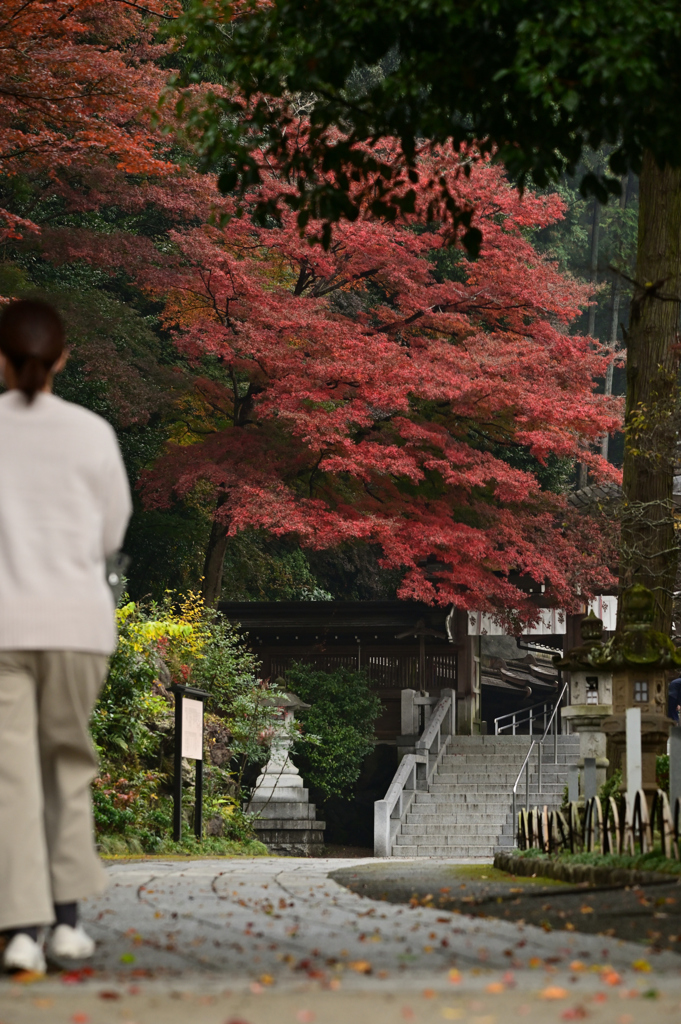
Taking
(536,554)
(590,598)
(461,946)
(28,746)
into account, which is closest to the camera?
(28,746)

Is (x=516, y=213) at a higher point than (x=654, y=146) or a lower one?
higher

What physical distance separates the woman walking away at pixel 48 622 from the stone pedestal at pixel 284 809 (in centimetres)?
1519

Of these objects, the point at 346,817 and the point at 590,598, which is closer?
the point at 590,598

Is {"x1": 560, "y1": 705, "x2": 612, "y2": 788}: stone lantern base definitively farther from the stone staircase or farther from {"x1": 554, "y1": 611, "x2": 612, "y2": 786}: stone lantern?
the stone staircase

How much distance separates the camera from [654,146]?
15.6 ft

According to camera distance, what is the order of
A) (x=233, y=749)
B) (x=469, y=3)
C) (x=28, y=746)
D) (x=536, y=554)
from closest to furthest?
(x=28, y=746) → (x=469, y=3) → (x=233, y=749) → (x=536, y=554)

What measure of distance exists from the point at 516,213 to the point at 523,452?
13.7 ft

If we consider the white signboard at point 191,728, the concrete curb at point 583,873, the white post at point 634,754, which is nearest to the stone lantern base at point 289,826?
the white signboard at point 191,728

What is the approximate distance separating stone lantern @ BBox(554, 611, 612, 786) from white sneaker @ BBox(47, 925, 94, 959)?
7.50 meters

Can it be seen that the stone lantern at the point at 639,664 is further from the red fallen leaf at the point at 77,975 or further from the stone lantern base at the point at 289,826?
the stone lantern base at the point at 289,826

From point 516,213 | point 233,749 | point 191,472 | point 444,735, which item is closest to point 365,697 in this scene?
point 444,735

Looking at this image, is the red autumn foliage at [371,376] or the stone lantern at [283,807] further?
the stone lantern at [283,807]

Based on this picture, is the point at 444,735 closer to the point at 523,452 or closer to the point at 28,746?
the point at 523,452

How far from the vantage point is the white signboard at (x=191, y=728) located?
40.6ft
